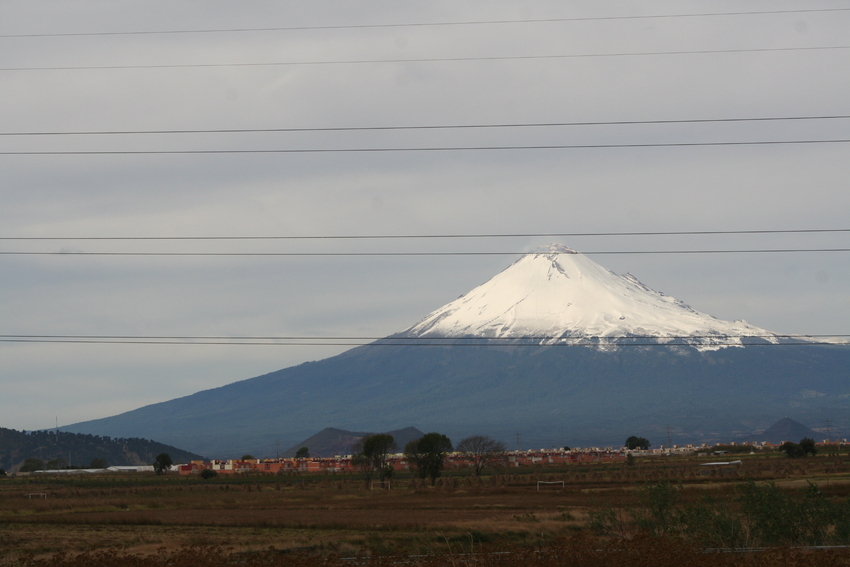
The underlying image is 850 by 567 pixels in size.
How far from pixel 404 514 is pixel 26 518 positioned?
23904 mm

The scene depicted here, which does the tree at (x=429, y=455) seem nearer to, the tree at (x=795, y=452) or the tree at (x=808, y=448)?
the tree at (x=795, y=452)

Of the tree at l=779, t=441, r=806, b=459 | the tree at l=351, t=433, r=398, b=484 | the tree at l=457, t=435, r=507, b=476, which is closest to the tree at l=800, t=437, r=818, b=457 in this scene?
the tree at l=779, t=441, r=806, b=459

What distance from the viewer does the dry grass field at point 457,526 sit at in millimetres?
24109

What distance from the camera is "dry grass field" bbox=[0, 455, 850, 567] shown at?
2411cm

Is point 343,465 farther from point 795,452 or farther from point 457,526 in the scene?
point 457,526

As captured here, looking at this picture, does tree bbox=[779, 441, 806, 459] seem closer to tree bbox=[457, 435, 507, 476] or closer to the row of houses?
tree bbox=[457, 435, 507, 476]

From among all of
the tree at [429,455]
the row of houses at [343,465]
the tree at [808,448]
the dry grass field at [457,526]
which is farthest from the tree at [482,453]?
the dry grass field at [457,526]

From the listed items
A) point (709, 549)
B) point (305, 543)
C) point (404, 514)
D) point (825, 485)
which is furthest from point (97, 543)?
point (825, 485)

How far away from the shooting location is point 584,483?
3511 inches

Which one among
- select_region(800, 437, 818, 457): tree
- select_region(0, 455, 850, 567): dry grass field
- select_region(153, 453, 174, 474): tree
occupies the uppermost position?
select_region(153, 453, 174, 474): tree

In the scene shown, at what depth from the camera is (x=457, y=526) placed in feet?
147

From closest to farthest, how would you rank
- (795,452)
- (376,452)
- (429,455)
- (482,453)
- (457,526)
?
(457,526)
(429,455)
(376,452)
(795,452)
(482,453)

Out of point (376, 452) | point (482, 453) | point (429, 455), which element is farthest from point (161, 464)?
point (429, 455)

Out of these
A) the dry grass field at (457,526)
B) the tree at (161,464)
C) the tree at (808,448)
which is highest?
the tree at (161,464)
